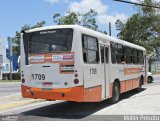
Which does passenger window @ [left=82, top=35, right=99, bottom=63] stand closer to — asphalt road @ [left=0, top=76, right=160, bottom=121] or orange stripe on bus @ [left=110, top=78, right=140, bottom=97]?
Result: asphalt road @ [left=0, top=76, right=160, bottom=121]

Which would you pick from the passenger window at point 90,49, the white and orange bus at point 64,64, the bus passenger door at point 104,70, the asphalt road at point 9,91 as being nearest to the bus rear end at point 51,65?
the white and orange bus at point 64,64

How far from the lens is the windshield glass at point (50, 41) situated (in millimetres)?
13516

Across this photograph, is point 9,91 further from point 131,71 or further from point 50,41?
point 50,41

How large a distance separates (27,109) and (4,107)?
1274 millimetres

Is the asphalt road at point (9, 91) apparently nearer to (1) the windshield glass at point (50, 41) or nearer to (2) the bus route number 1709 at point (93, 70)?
(1) the windshield glass at point (50, 41)

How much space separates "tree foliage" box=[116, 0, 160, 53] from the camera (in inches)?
2397

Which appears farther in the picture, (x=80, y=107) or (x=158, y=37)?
(x=158, y=37)

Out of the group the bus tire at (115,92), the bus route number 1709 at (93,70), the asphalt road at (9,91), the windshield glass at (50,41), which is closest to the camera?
the windshield glass at (50,41)

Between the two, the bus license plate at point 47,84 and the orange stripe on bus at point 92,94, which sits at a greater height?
the bus license plate at point 47,84

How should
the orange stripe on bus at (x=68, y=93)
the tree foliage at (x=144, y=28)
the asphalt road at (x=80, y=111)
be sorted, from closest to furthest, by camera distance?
the asphalt road at (x=80, y=111) → the orange stripe on bus at (x=68, y=93) → the tree foliage at (x=144, y=28)

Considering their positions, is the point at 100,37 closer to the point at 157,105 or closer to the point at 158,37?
the point at 157,105

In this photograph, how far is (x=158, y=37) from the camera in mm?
61938

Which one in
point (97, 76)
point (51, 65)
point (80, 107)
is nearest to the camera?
point (51, 65)

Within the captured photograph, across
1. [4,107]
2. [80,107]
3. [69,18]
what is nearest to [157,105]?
[80,107]
